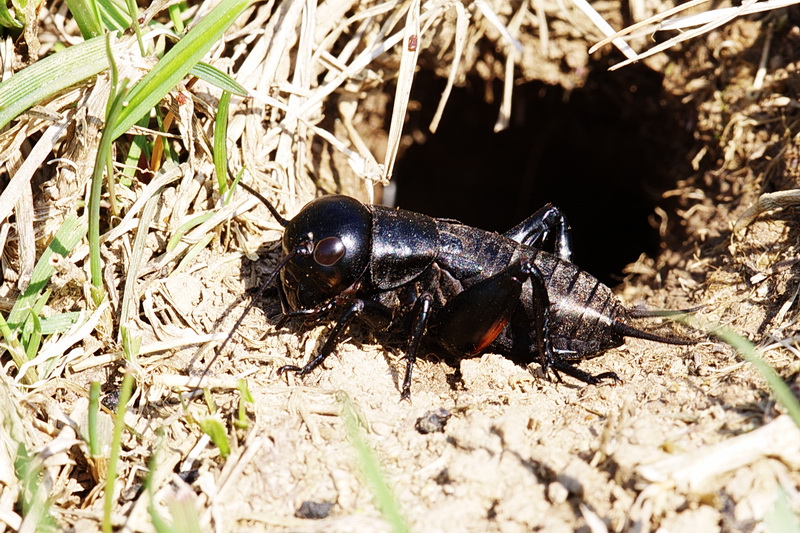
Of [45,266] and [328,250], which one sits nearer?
[45,266]

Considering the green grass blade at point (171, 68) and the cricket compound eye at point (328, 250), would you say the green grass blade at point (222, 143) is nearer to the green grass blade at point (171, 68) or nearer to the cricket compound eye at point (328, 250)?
the green grass blade at point (171, 68)

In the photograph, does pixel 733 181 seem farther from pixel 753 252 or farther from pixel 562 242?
pixel 562 242

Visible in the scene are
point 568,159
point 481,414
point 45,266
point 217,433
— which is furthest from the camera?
point 568,159

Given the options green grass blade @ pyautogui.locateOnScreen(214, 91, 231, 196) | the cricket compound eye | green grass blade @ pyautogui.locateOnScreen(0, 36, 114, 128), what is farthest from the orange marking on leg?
green grass blade @ pyautogui.locateOnScreen(0, 36, 114, 128)

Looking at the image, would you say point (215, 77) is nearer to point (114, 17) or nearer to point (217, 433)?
point (114, 17)

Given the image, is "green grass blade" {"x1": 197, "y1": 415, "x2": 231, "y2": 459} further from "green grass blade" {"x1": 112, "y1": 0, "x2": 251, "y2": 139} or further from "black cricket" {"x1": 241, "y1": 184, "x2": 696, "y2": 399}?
"green grass blade" {"x1": 112, "y1": 0, "x2": 251, "y2": 139}

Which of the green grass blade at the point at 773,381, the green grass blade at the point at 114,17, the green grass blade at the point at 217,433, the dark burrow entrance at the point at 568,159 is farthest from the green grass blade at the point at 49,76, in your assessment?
the green grass blade at the point at 773,381

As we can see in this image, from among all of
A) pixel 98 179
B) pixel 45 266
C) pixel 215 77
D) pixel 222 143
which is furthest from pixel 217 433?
pixel 215 77
